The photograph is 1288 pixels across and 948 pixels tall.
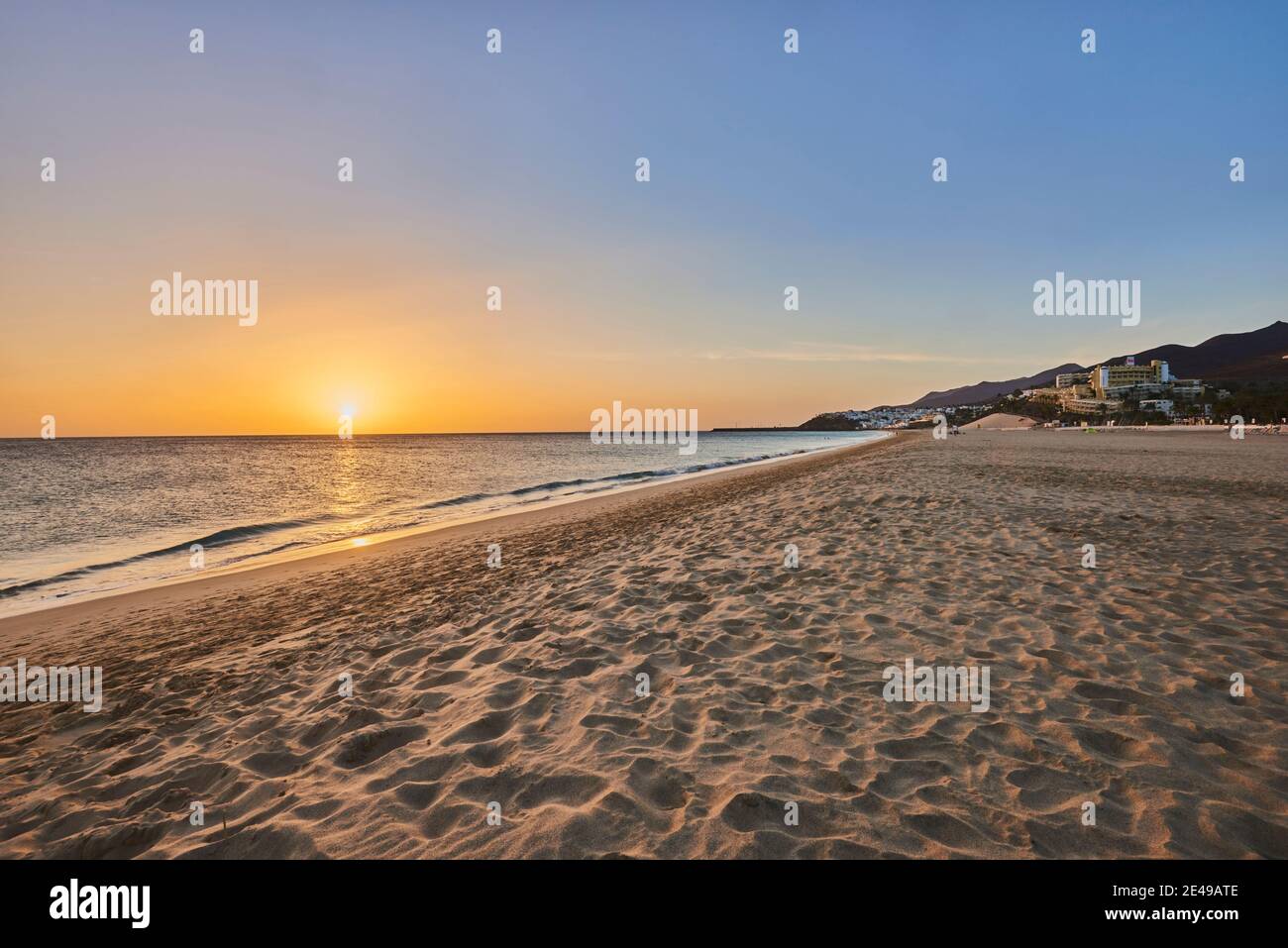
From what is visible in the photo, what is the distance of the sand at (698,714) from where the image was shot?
3260mm

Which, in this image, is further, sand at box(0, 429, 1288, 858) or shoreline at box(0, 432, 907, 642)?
shoreline at box(0, 432, 907, 642)

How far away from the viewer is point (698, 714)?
458cm

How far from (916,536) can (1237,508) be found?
8005 mm

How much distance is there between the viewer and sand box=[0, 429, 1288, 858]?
326cm

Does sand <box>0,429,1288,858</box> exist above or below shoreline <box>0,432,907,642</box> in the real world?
above

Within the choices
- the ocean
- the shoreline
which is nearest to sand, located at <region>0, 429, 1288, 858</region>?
the shoreline

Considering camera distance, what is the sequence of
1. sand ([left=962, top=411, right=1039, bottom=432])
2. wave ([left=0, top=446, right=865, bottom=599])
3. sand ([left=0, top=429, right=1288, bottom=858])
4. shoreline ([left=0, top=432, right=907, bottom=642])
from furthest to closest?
sand ([left=962, top=411, right=1039, bottom=432]), wave ([left=0, top=446, right=865, bottom=599]), shoreline ([left=0, top=432, right=907, bottom=642]), sand ([left=0, top=429, right=1288, bottom=858])

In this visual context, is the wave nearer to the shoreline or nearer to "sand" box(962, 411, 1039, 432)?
the shoreline

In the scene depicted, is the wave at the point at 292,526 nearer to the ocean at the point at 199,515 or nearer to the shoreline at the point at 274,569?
the ocean at the point at 199,515

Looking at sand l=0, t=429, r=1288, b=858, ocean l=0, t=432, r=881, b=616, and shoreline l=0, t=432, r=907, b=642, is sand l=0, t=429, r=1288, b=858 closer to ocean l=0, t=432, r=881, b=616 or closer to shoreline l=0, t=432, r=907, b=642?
shoreline l=0, t=432, r=907, b=642

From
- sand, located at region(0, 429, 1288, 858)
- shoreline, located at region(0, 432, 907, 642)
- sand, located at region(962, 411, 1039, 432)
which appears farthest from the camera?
sand, located at region(962, 411, 1039, 432)

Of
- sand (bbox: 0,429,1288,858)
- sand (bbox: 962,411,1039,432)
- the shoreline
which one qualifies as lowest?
the shoreline
